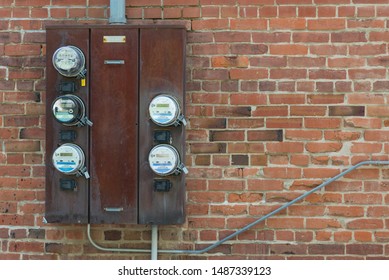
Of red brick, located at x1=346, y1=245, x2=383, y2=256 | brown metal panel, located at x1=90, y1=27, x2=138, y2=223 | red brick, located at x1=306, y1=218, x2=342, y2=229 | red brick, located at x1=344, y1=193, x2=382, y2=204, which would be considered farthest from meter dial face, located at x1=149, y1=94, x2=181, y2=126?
red brick, located at x1=346, y1=245, x2=383, y2=256

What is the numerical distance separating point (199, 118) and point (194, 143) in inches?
6.4

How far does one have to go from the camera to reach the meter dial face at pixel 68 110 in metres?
3.23

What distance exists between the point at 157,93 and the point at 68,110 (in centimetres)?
54

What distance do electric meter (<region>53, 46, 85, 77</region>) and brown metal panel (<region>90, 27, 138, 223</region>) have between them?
0.09 meters

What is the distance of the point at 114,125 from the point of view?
130 inches

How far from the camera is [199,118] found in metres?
3.47

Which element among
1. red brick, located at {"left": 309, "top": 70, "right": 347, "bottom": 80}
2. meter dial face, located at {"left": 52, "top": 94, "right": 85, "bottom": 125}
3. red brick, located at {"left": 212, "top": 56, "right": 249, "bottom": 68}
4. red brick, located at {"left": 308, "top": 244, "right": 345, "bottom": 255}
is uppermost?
red brick, located at {"left": 212, "top": 56, "right": 249, "bottom": 68}

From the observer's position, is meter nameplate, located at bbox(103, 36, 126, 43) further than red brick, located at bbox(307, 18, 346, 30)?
No

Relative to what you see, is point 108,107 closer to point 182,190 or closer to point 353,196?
point 182,190

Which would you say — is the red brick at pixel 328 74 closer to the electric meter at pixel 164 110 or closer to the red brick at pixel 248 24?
the red brick at pixel 248 24

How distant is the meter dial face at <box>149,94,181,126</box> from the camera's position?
10.6 ft

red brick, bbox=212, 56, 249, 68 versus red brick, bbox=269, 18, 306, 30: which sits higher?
red brick, bbox=269, 18, 306, 30

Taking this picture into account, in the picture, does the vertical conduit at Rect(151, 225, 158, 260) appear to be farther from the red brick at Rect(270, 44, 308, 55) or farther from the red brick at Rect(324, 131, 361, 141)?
the red brick at Rect(270, 44, 308, 55)

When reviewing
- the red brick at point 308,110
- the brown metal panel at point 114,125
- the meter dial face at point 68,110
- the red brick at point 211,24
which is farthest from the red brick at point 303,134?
the meter dial face at point 68,110
